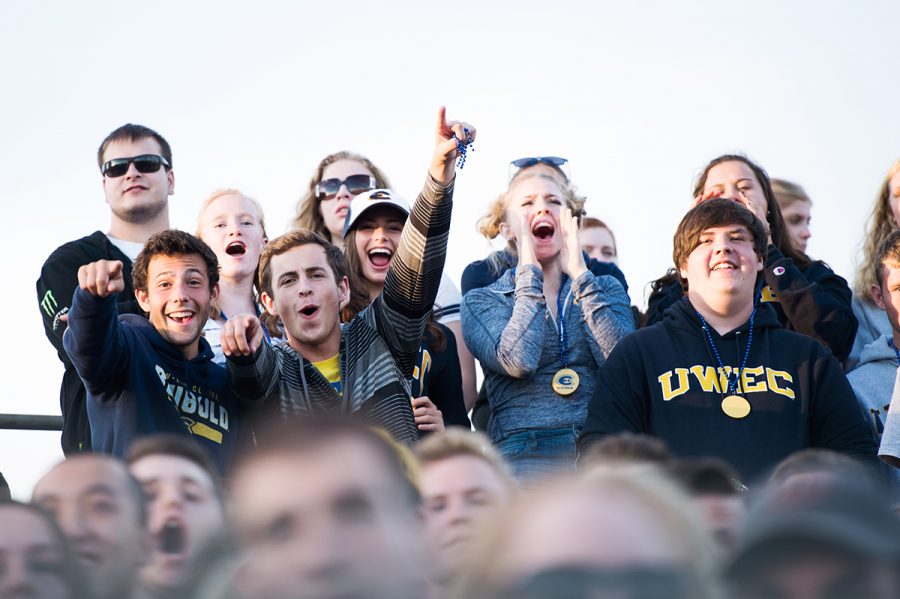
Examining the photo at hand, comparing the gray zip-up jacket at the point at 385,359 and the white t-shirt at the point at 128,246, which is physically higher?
the white t-shirt at the point at 128,246

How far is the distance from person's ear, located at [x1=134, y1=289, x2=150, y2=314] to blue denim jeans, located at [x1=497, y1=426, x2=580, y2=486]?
1429mm

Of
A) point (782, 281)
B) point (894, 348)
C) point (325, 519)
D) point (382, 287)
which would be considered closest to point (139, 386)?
point (382, 287)

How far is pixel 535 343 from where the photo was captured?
451cm

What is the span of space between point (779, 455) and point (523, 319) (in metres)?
1.29

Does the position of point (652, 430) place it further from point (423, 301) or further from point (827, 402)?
point (423, 301)

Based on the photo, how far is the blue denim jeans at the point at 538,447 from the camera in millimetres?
4246

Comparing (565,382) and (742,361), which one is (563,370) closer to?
(565,382)

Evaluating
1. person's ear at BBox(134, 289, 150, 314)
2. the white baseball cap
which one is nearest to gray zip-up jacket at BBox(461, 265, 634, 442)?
the white baseball cap

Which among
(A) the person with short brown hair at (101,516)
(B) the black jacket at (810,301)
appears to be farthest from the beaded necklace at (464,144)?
(A) the person with short brown hair at (101,516)

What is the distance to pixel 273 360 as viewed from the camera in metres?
3.84

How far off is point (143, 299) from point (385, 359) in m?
0.95

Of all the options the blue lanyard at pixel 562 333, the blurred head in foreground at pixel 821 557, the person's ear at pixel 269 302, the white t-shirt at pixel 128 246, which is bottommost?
the blurred head in foreground at pixel 821 557

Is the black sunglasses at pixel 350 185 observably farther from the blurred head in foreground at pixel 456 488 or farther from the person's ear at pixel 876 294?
the blurred head in foreground at pixel 456 488

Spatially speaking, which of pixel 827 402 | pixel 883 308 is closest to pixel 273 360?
pixel 827 402
